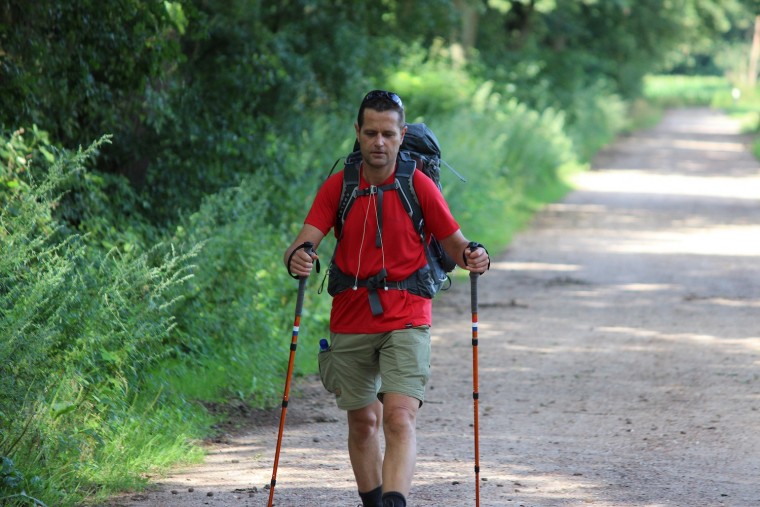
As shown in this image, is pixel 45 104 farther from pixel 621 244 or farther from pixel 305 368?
pixel 621 244

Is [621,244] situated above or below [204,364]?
above

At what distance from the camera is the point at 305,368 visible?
1046 centimetres

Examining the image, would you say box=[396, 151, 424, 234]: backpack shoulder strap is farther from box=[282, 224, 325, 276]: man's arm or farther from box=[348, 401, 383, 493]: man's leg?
box=[348, 401, 383, 493]: man's leg

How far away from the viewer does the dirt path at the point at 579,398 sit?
→ 700 centimetres

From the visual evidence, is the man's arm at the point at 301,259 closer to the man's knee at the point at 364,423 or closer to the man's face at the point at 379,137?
the man's face at the point at 379,137

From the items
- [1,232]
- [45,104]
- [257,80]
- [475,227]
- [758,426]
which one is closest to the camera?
[1,232]

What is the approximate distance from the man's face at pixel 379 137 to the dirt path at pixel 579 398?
1.90 metres

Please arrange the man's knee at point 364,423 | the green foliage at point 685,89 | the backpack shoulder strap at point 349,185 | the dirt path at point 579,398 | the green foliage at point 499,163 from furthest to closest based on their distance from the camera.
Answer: the green foliage at point 685,89 → the green foliage at point 499,163 → the dirt path at point 579,398 → the man's knee at point 364,423 → the backpack shoulder strap at point 349,185

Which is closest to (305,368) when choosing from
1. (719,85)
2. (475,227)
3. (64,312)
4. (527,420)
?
(527,420)

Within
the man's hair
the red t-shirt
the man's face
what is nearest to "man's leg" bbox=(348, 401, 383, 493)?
the red t-shirt

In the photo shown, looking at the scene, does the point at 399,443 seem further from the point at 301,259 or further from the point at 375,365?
the point at 301,259

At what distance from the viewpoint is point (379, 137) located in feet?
18.9

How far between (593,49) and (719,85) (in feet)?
234

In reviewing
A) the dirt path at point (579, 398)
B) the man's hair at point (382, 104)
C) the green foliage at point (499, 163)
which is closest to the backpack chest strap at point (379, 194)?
the man's hair at point (382, 104)
